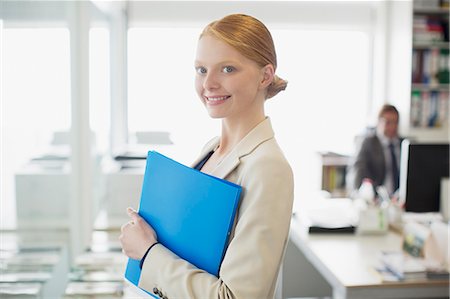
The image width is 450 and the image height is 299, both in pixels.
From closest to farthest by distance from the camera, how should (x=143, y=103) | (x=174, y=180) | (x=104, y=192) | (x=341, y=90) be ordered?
(x=174, y=180)
(x=104, y=192)
(x=143, y=103)
(x=341, y=90)

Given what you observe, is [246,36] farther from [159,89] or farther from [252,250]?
[159,89]

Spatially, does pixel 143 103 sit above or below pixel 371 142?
above

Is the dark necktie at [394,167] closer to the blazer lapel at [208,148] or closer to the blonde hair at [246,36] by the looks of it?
the blazer lapel at [208,148]

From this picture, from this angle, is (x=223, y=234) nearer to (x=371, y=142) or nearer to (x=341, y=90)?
(x=371, y=142)

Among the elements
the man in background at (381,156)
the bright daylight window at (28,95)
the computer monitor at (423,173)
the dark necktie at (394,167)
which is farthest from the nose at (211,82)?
the dark necktie at (394,167)

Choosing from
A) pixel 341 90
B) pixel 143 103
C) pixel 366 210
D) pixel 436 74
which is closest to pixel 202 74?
pixel 366 210

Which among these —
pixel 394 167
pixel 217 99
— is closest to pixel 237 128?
pixel 217 99

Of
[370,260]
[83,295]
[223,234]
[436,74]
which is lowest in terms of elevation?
[83,295]

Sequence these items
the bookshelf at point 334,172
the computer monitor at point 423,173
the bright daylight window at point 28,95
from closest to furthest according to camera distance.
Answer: the bright daylight window at point 28,95 → the computer monitor at point 423,173 → the bookshelf at point 334,172

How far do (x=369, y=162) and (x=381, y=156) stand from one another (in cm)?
9

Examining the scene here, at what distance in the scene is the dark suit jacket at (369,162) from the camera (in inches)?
141

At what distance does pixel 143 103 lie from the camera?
3.96m

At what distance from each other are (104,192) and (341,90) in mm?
2268

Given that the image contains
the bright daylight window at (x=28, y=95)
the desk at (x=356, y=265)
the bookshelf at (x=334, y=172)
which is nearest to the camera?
the bright daylight window at (x=28, y=95)
